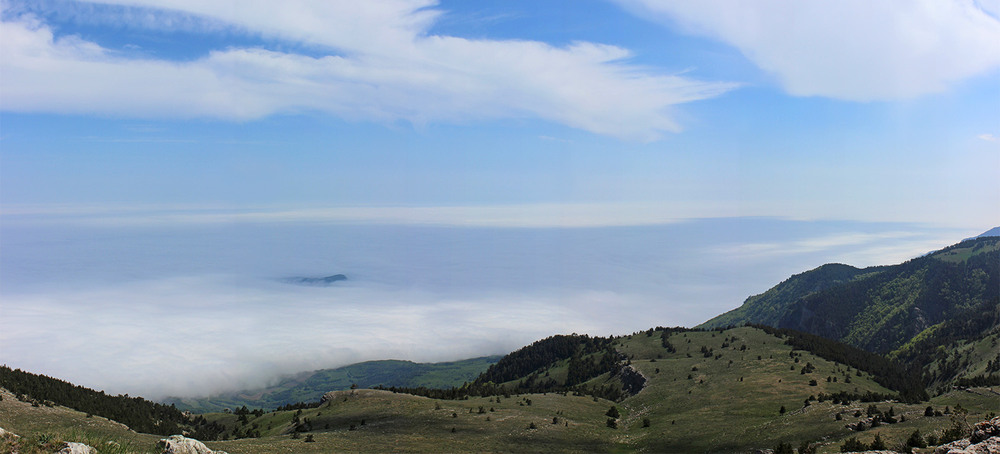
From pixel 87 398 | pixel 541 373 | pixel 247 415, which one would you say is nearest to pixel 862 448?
pixel 247 415

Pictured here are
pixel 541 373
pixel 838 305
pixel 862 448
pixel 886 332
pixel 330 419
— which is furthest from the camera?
pixel 838 305

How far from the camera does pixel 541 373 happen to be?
112562mm

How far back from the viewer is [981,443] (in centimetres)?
1422

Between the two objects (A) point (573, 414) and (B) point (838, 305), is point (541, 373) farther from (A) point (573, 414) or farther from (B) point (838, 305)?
(B) point (838, 305)

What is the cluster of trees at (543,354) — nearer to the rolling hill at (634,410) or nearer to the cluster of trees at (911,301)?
the rolling hill at (634,410)

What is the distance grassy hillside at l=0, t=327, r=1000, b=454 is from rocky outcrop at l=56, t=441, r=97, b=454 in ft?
31.7

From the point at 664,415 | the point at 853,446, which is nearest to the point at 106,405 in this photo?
the point at 664,415

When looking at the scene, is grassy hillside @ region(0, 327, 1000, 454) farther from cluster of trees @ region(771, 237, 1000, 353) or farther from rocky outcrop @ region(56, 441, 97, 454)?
cluster of trees @ region(771, 237, 1000, 353)

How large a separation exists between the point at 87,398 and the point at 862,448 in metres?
67.1

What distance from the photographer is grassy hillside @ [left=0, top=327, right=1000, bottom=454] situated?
34.1 meters

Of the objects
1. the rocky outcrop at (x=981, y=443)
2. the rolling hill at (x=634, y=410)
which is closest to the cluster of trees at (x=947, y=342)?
the rolling hill at (x=634, y=410)

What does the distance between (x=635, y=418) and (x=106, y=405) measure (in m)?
54.9

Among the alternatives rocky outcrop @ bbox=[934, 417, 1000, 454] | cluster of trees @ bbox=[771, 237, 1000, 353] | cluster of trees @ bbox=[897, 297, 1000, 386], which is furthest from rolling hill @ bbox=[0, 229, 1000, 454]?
cluster of trees @ bbox=[771, 237, 1000, 353]

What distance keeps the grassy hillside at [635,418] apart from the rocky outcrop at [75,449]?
31.7ft
